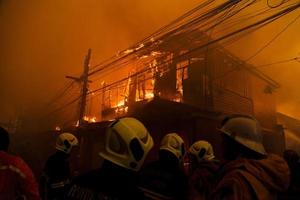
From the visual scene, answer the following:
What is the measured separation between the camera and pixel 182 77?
16375mm

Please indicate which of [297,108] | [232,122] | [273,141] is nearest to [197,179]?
[232,122]

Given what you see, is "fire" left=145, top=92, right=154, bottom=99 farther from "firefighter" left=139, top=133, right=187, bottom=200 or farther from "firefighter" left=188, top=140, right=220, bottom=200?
"firefighter" left=139, top=133, right=187, bottom=200

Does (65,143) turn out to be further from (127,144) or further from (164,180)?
(127,144)

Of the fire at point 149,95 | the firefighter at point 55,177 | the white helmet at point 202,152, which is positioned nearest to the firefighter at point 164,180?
the white helmet at point 202,152

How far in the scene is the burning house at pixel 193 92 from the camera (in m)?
10.9

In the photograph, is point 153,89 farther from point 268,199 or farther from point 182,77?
point 268,199

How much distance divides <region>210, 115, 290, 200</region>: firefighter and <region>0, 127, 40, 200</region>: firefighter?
2.28 meters

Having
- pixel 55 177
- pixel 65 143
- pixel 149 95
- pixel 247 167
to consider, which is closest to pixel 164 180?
pixel 247 167

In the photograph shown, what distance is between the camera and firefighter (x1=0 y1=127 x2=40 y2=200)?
10.6ft

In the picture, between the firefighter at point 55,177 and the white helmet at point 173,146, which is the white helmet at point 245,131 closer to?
the white helmet at point 173,146

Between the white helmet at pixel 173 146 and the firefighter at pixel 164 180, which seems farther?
the white helmet at pixel 173 146

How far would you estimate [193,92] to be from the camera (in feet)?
51.0

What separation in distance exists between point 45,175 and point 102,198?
115 inches

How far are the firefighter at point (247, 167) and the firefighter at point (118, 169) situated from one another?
63 centimetres
